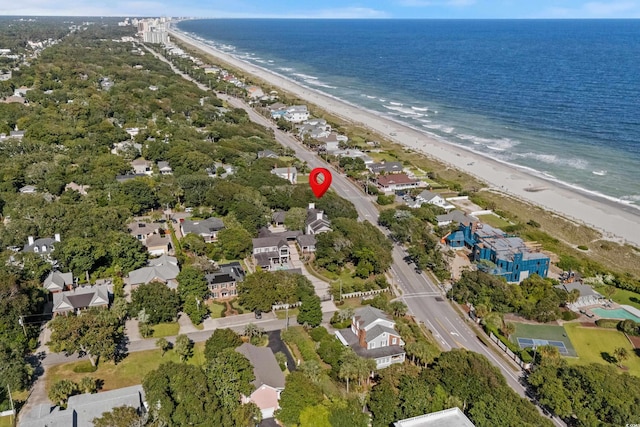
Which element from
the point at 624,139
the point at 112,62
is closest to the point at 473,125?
the point at 624,139

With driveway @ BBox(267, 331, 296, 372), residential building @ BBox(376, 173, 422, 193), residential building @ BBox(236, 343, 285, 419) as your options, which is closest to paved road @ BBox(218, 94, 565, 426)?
residential building @ BBox(376, 173, 422, 193)

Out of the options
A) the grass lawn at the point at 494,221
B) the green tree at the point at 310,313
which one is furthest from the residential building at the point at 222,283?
the grass lawn at the point at 494,221

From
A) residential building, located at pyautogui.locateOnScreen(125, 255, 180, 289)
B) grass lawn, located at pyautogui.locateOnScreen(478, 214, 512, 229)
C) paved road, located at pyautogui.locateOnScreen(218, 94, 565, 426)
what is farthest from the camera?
grass lawn, located at pyautogui.locateOnScreen(478, 214, 512, 229)

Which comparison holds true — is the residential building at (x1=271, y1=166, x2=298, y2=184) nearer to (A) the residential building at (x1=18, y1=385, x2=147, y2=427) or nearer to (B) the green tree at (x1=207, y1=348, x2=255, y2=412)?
(B) the green tree at (x1=207, y1=348, x2=255, y2=412)

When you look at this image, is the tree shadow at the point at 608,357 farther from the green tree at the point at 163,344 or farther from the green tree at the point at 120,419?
the green tree at the point at 120,419

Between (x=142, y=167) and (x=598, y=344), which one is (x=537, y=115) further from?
(x=598, y=344)

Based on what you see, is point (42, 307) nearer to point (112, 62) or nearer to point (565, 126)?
point (565, 126)
